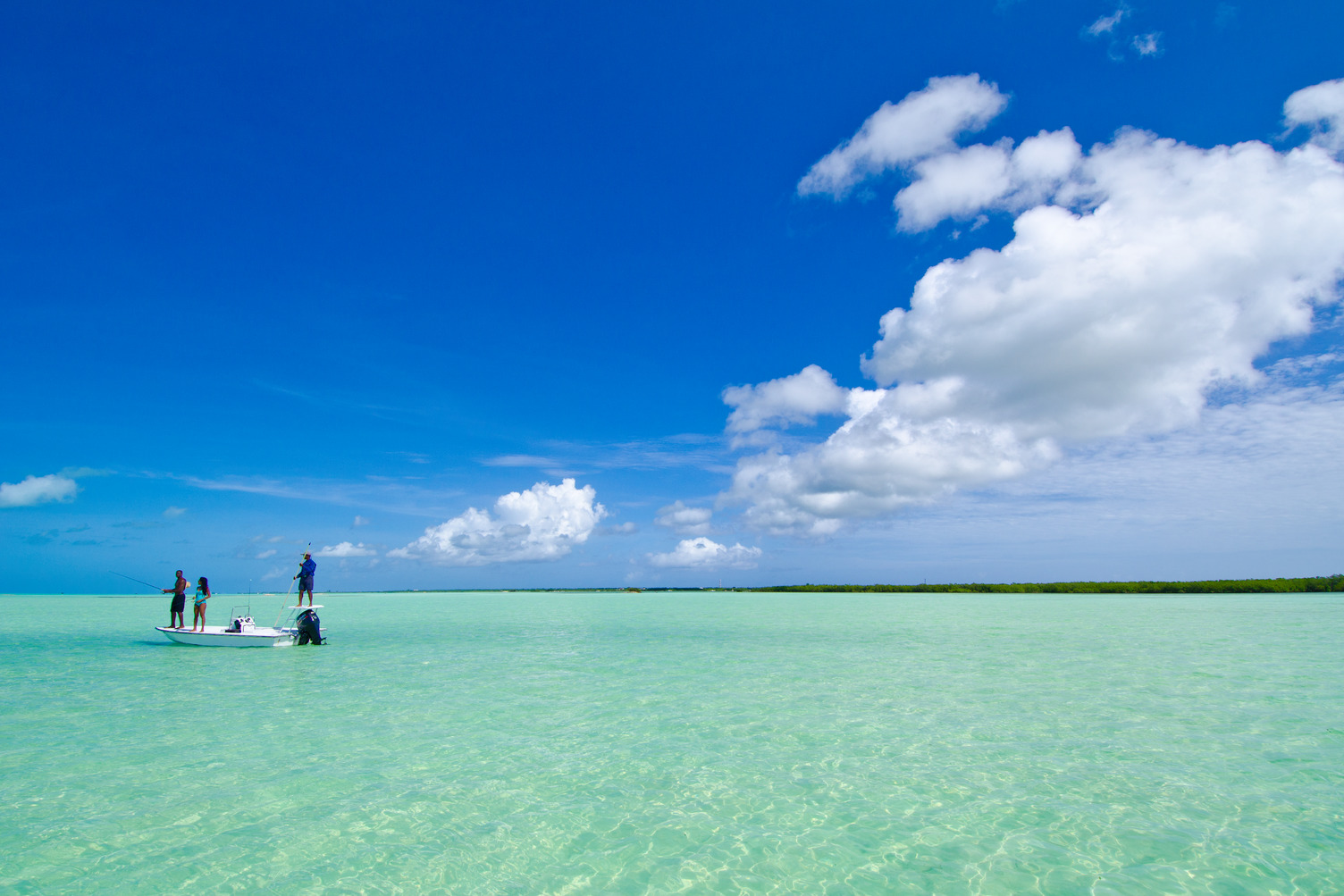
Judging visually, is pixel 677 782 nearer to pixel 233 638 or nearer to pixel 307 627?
pixel 233 638

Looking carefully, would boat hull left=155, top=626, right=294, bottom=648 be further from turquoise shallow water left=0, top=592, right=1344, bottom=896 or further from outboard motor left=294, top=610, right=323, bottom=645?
turquoise shallow water left=0, top=592, right=1344, bottom=896

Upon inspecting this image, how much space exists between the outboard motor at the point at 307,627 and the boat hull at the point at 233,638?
53 centimetres

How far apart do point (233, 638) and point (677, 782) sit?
2540 cm

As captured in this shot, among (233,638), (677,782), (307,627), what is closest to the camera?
(677,782)

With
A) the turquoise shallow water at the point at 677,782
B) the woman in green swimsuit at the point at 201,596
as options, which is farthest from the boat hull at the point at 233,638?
the turquoise shallow water at the point at 677,782

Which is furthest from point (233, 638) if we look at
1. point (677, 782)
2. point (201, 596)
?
point (677, 782)

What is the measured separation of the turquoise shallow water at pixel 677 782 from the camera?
25.7ft

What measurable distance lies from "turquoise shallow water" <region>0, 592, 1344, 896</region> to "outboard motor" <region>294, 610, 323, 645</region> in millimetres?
8434

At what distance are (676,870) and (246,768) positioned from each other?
25.8ft

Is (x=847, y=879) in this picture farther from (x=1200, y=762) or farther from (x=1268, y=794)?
(x=1200, y=762)

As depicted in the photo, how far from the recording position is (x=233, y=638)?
2853 cm

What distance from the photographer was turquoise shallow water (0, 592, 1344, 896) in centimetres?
782

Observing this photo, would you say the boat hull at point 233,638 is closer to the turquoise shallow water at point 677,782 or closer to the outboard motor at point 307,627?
the outboard motor at point 307,627

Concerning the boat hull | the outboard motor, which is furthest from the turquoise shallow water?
the outboard motor
